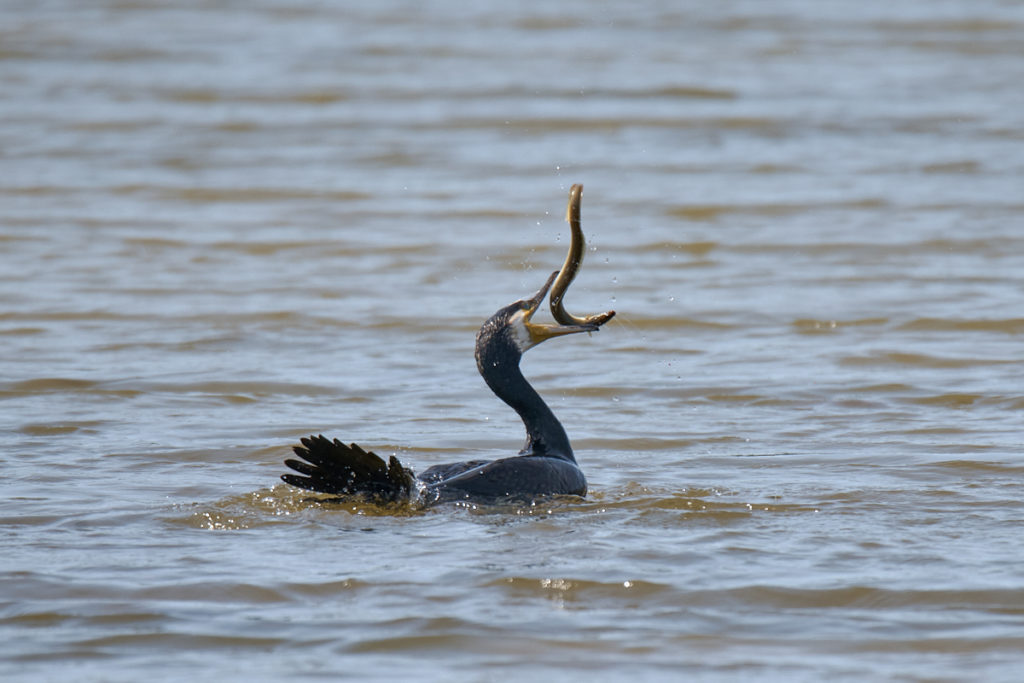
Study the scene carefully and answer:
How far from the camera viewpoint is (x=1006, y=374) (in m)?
9.88

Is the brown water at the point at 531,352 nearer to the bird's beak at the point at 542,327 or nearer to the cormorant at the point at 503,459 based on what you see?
the cormorant at the point at 503,459

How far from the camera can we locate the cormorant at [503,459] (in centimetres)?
654

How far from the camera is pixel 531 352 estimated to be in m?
11.0

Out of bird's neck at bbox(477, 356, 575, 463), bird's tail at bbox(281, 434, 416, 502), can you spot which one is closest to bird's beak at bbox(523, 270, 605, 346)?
bird's neck at bbox(477, 356, 575, 463)

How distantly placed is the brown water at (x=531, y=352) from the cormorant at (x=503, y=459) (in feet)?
0.41

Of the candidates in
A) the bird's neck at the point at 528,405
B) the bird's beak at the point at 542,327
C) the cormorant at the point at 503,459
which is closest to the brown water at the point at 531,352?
the cormorant at the point at 503,459

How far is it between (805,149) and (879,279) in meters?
5.42

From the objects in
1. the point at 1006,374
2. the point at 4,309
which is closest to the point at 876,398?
the point at 1006,374

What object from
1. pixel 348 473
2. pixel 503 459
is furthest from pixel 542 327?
pixel 348 473

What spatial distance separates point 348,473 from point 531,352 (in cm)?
449

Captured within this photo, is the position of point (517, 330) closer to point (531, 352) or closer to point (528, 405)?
point (528, 405)

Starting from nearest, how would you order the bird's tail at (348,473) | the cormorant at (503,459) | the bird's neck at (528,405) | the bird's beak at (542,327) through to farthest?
1. the bird's tail at (348,473)
2. the cormorant at (503,459)
3. the bird's beak at (542,327)
4. the bird's neck at (528,405)

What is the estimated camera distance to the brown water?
18.4 feet

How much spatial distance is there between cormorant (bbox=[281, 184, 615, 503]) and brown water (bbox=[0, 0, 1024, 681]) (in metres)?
0.12
